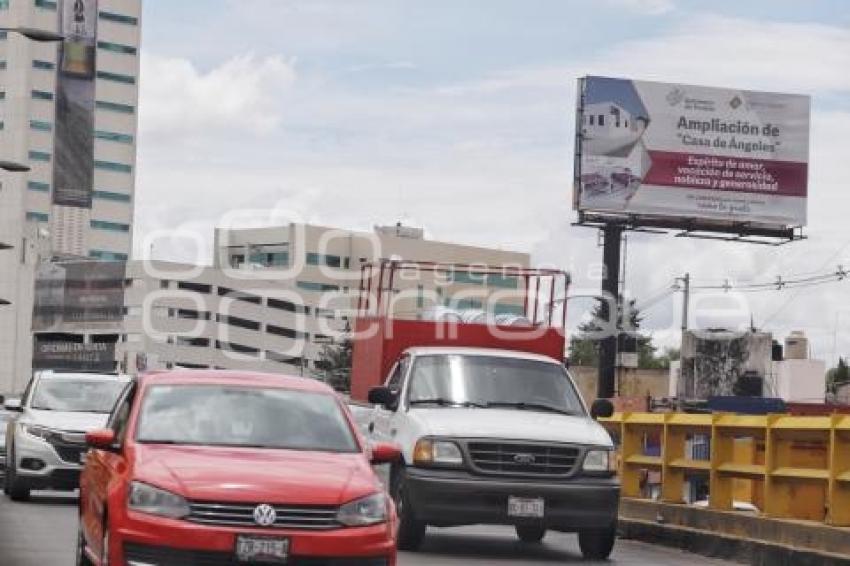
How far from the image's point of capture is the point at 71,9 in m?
172

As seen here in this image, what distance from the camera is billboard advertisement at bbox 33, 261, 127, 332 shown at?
518ft

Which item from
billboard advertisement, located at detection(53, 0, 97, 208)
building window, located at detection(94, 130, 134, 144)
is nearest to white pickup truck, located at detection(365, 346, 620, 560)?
billboard advertisement, located at detection(53, 0, 97, 208)

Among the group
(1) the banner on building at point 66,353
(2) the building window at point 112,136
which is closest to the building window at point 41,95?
(2) the building window at point 112,136

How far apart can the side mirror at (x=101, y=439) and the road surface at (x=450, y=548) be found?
321 centimetres

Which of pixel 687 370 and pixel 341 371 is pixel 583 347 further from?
pixel 687 370

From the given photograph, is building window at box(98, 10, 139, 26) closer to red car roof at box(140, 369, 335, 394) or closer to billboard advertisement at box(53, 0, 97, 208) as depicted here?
billboard advertisement at box(53, 0, 97, 208)

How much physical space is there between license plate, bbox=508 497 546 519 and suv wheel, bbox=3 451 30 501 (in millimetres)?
8512

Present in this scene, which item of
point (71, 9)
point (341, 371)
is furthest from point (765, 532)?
point (71, 9)

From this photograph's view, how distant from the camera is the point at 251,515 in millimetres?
10516

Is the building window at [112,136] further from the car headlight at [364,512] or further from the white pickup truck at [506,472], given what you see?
the car headlight at [364,512]

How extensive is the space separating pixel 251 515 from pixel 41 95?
175 m

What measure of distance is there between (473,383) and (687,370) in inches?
2403

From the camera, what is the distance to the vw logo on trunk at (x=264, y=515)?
10.5m

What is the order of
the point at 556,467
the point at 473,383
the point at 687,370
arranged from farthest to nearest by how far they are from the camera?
the point at 687,370 < the point at 473,383 < the point at 556,467
